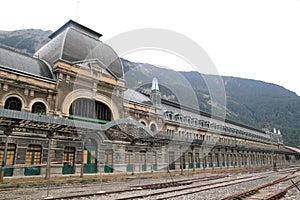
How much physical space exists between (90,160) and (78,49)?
12634 millimetres

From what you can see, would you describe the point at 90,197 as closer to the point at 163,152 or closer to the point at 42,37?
the point at 163,152

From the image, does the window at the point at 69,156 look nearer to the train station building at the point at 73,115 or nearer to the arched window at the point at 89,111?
the train station building at the point at 73,115

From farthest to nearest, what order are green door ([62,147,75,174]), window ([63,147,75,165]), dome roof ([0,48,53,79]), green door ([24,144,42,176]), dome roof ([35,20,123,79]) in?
dome roof ([35,20,123,79]), window ([63,147,75,165]), green door ([62,147,75,174]), dome roof ([0,48,53,79]), green door ([24,144,42,176])

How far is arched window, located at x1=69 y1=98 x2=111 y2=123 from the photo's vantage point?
953 inches

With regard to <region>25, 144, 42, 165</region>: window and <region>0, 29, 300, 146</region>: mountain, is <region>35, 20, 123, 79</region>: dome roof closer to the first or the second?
<region>25, 144, 42, 165</region>: window

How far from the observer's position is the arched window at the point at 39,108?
70.5 feet

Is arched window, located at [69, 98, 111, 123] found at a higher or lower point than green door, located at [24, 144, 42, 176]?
higher

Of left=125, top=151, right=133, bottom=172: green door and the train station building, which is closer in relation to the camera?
the train station building

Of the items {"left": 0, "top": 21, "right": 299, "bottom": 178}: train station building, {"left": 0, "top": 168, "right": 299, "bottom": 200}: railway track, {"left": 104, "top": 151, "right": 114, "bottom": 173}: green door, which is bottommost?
{"left": 0, "top": 168, "right": 299, "bottom": 200}: railway track

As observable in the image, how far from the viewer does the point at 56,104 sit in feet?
73.4

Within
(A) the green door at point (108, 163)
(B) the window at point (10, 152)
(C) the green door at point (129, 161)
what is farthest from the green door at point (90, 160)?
(B) the window at point (10, 152)

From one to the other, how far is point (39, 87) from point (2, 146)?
5864mm

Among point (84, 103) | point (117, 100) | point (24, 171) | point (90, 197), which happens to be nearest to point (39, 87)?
point (84, 103)

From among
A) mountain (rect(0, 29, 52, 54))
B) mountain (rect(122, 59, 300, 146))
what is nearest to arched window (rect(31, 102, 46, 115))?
mountain (rect(122, 59, 300, 146))
